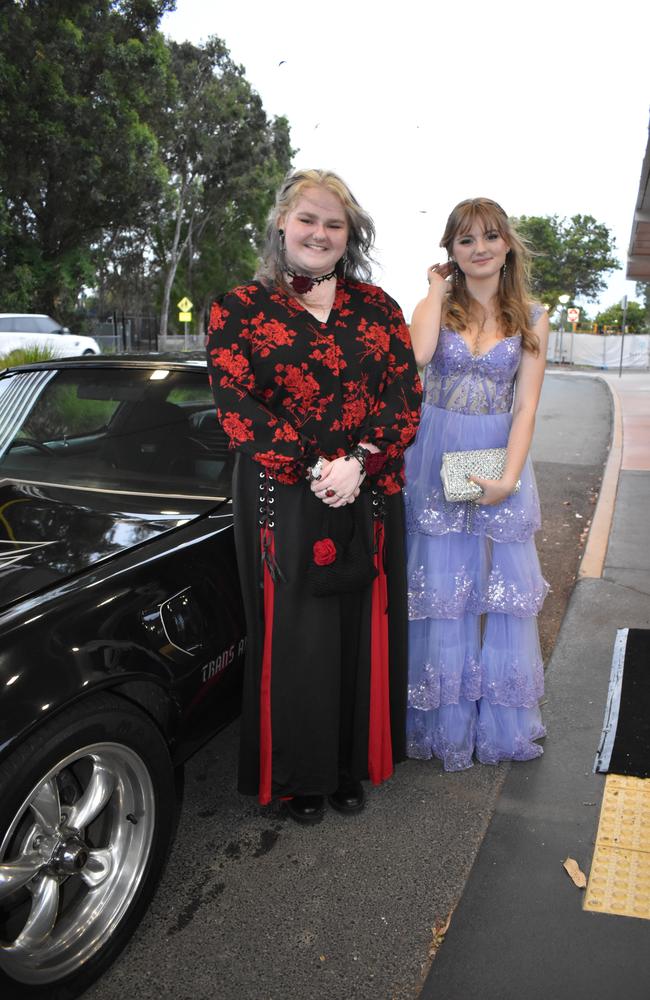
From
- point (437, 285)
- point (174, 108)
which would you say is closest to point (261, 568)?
point (437, 285)

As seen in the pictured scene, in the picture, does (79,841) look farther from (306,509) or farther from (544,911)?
(544,911)

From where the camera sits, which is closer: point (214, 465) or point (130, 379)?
point (214, 465)

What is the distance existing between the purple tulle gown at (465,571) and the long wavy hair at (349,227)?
45 cm

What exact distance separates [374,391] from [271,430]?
40 cm

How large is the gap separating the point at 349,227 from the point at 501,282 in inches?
26.7

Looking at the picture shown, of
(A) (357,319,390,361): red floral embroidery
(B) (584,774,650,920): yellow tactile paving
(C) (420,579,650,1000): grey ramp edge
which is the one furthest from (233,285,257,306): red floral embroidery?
(B) (584,774,650,920): yellow tactile paving

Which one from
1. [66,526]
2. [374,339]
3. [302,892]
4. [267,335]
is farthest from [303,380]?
[302,892]

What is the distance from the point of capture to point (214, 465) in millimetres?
2873

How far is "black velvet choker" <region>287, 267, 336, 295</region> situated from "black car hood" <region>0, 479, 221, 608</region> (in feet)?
2.54

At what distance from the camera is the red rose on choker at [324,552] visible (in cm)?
235

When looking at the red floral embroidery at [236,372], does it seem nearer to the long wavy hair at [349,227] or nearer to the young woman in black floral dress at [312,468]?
the young woman in black floral dress at [312,468]

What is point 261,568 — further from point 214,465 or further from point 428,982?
point 428,982

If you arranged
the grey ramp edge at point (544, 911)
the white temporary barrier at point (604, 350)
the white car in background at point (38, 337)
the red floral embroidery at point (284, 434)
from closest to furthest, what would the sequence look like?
the grey ramp edge at point (544, 911), the red floral embroidery at point (284, 434), the white car in background at point (38, 337), the white temporary barrier at point (604, 350)

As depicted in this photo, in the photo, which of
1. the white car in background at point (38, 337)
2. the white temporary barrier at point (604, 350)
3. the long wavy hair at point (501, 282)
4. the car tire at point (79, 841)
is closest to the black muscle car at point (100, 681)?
the car tire at point (79, 841)
